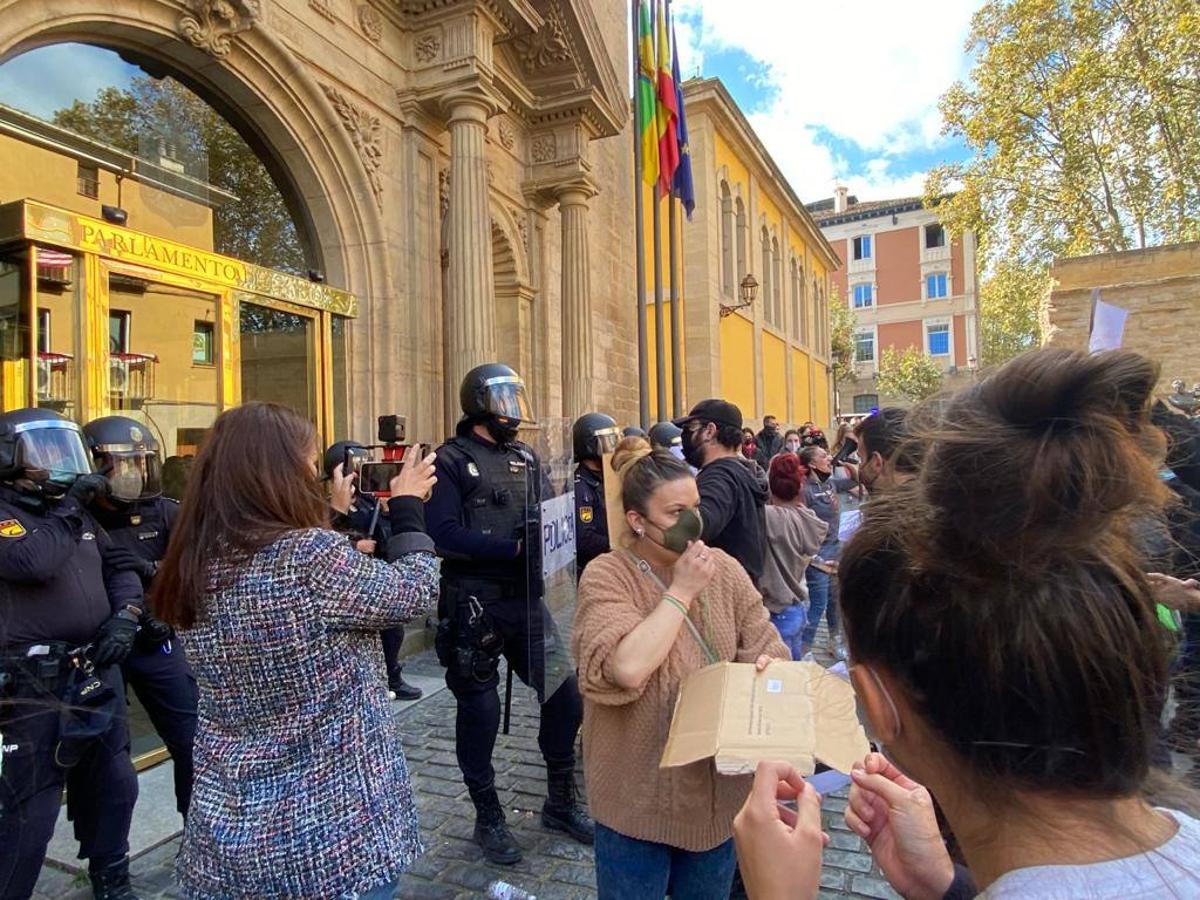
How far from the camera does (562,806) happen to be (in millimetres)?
3475

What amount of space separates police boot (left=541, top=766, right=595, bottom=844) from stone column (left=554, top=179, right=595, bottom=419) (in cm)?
777

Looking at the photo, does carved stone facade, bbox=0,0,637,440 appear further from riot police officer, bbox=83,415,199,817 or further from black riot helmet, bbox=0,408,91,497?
black riot helmet, bbox=0,408,91,497

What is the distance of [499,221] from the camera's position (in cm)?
1031

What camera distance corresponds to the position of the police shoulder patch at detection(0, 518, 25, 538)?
110 inches

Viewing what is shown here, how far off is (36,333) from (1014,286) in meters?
A: 32.4

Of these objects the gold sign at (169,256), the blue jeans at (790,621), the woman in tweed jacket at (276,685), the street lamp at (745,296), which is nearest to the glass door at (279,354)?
the gold sign at (169,256)

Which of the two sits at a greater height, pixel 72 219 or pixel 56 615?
pixel 72 219

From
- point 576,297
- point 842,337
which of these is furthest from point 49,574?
point 842,337

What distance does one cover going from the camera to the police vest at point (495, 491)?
11.5ft

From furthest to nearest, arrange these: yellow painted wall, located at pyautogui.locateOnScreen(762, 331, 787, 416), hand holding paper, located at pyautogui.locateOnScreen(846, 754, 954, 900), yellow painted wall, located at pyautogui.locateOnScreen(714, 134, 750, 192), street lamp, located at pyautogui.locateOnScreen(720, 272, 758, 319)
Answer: yellow painted wall, located at pyautogui.locateOnScreen(762, 331, 787, 416), yellow painted wall, located at pyautogui.locateOnScreen(714, 134, 750, 192), street lamp, located at pyautogui.locateOnScreen(720, 272, 758, 319), hand holding paper, located at pyautogui.locateOnScreen(846, 754, 954, 900)

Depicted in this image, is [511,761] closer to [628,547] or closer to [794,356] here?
[628,547]

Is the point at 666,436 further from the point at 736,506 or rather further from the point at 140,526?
the point at 140,526

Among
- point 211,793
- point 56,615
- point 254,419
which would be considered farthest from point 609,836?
point 56,615

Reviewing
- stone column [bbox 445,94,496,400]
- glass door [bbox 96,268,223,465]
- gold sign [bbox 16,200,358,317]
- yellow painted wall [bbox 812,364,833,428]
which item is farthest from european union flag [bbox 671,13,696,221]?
yellow painted wall [bbox 812,364,833,428]
